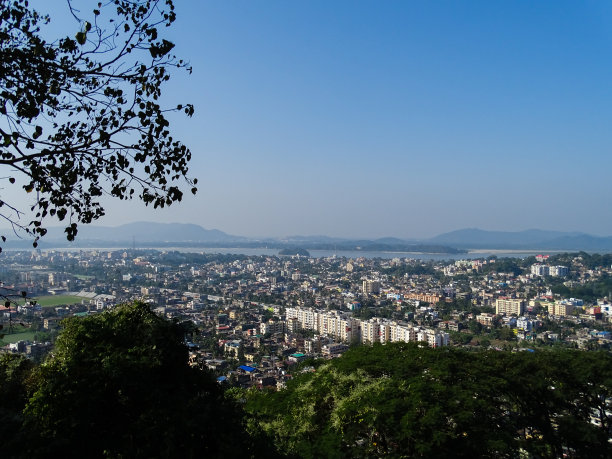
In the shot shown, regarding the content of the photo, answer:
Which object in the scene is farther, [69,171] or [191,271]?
[191,271]

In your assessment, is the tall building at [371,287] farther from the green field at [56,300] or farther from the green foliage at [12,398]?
the green foliage at [12,398]

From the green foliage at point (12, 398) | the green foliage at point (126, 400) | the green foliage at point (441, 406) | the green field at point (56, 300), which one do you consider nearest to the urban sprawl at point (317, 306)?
the green field at point (56, 300)

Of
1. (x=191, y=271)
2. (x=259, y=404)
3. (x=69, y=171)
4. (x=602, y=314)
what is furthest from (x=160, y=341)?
(x=191, y=271)

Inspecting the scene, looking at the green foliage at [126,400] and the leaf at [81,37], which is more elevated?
the leaf at [81,37]

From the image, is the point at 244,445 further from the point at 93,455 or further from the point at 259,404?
the point at 259,404

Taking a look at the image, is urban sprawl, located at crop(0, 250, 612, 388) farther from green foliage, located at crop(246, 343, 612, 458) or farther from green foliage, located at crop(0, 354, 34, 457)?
green foliage, located at crop(246, 343, 612, 458)
